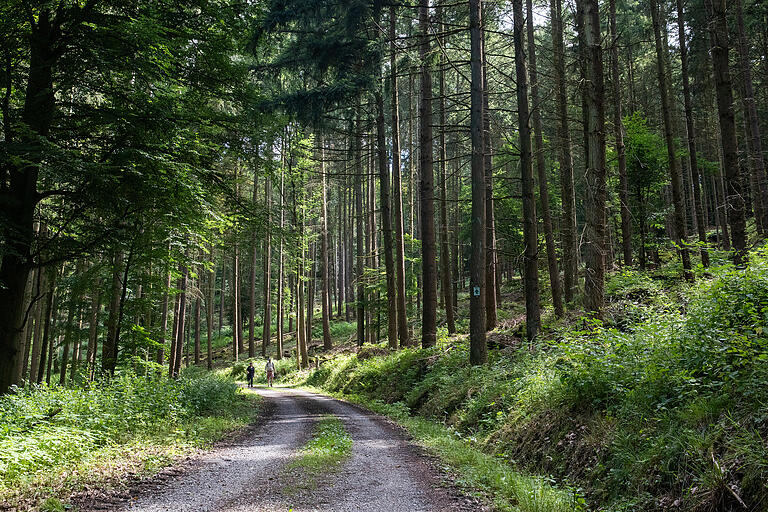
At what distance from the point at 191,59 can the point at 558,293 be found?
1306 cm

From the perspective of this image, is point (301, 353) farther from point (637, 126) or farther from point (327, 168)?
point (637, 126)

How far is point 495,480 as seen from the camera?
5707mm

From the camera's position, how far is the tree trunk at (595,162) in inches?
369

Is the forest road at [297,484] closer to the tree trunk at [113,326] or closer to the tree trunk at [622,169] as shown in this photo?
the tree trunk at [113,326]

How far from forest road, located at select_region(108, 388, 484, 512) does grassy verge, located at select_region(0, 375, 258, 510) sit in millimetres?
716

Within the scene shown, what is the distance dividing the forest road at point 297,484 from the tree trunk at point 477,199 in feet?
12.7

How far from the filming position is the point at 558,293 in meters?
15.2

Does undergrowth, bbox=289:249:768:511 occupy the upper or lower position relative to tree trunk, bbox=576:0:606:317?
lower

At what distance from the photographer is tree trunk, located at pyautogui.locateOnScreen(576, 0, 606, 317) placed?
937cm

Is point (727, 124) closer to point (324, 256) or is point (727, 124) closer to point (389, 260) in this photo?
point (389, 260)

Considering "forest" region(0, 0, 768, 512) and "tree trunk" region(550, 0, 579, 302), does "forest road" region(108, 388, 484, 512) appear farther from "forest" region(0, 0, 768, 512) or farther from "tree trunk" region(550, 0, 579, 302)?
"tree trunk" region(550, 0, 579, 302)

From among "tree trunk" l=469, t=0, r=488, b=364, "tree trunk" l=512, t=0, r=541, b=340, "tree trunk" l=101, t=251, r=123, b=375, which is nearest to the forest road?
"tree trunk" l=469, t=0, r=488, b=364

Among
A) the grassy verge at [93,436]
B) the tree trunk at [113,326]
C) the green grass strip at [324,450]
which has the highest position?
the tree trunk at [113,326]

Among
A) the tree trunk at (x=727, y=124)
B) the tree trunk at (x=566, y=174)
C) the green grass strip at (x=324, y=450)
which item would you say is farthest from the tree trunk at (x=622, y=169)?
the green grass strip at (x=324, y=450)
